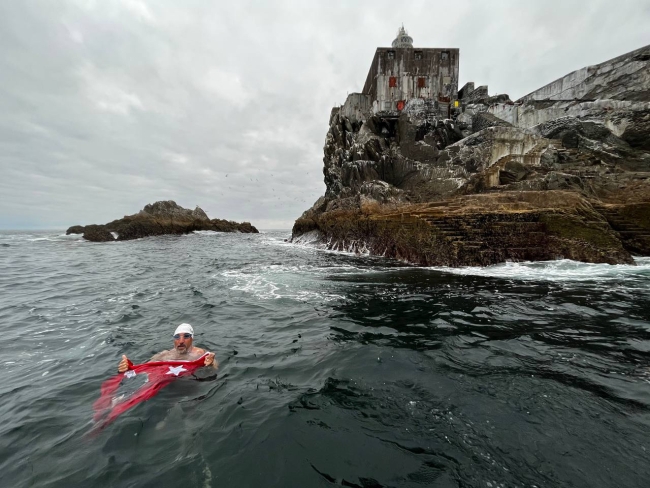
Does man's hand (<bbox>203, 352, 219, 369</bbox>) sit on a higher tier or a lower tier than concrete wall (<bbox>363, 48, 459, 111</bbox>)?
lower

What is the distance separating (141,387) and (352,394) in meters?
3.62

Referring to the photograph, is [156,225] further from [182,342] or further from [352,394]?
[352,394]

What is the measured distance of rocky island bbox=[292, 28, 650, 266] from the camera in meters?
15.4

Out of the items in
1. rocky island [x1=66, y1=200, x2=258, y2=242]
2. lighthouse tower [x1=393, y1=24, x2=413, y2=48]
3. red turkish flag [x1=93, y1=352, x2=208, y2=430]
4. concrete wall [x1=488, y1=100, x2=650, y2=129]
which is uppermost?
lighthouse tower [x1=393, y1=24, x2=413, y2=48]

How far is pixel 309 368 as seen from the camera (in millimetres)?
5535

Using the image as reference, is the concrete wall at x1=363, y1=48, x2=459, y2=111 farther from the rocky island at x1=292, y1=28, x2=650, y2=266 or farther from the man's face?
the man's face

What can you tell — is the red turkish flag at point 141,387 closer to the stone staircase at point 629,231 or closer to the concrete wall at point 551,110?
the stone staircase at point 629,231

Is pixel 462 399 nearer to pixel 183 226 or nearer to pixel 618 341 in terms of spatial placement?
pixel 618 341

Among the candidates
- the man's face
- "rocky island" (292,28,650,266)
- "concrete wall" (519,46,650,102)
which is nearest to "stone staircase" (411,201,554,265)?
"rocky island" (292,28,650,266)

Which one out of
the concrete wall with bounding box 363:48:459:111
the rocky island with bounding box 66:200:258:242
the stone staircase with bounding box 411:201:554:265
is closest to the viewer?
the stone staircase with bounding box 411:201:554:265

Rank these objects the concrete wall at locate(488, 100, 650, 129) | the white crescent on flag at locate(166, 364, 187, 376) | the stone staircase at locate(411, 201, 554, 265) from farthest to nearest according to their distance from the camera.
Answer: the concrete wall at locate(488, 100, 650, 129), the stone staircase at locate(411, 201, 554, 265), the white crescent on flag at locate(166, 364, 187, 376)

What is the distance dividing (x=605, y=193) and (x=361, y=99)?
106 feet

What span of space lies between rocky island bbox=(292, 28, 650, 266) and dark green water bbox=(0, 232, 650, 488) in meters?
6.06

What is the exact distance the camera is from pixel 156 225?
51.9m
